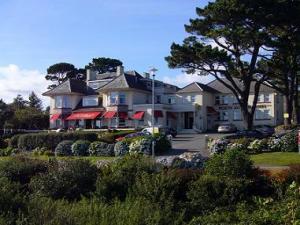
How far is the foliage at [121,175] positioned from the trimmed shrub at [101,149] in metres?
19.2

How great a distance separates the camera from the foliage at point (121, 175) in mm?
15242

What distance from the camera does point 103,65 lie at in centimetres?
11806

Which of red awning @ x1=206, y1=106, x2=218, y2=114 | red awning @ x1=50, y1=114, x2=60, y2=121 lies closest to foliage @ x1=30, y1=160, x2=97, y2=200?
red awning @ x1=206, y1=106, x2=218, y2=114

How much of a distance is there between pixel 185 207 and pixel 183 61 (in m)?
35.8

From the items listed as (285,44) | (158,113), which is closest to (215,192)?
(285,44)

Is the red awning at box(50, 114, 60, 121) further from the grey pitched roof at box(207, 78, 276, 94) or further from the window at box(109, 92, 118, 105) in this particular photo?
the grey pitched roof at box(207, 78, 276, 94)

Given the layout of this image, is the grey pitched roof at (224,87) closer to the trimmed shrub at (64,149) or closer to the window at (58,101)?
the window at (58,101)

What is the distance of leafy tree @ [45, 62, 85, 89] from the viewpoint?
120 m

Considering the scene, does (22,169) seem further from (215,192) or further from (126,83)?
(126,83)

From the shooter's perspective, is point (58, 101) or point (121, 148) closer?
point (121, 148)

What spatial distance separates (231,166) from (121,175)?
122 inches

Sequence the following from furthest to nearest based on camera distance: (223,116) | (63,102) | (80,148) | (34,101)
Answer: (34,101)
(63,102)
(223,116)
(80,148)

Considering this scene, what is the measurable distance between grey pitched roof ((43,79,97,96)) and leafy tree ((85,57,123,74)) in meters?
29.5

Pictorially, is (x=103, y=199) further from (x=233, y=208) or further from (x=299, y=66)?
(x=299, y=66)
